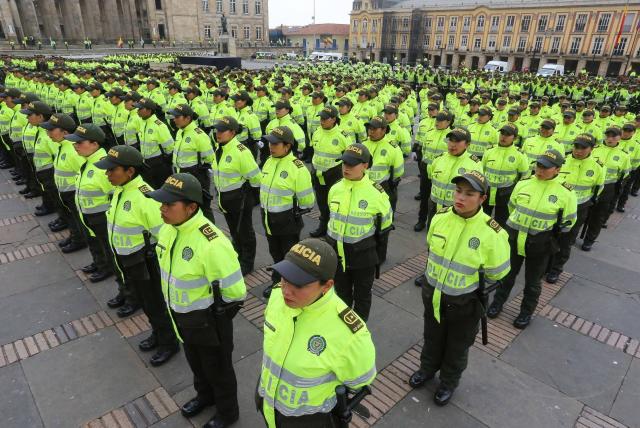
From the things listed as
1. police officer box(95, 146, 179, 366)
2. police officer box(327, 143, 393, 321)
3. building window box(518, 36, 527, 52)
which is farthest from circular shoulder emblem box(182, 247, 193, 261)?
building window box(518, 36, 527, 52)

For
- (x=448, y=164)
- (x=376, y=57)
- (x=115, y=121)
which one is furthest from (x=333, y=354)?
(x=376, y=57)

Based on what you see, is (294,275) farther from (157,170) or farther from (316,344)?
(157,170)

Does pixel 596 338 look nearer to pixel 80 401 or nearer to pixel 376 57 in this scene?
pixel 80 401

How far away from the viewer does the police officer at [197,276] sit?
3014 mm

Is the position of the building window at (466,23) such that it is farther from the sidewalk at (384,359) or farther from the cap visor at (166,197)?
the cap visor at (166,197)

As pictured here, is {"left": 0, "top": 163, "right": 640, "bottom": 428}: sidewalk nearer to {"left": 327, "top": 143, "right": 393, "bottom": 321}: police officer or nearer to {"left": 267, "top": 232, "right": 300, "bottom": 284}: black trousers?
{"left": 267, "top": 232, "right": 300, "bottom": 284}: black trousers

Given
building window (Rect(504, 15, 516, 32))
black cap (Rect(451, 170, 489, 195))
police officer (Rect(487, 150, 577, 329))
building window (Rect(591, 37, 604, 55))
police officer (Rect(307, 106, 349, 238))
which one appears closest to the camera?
black cap (Rect(451, 170, 489, 195))

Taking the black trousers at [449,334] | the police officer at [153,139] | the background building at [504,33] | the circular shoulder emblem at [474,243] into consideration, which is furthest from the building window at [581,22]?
the black trousers at [449,334]

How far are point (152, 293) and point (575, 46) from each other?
59780 mm

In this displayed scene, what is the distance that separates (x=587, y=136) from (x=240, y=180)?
5444 millimetres

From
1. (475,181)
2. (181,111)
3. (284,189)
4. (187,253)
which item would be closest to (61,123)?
(181,111)

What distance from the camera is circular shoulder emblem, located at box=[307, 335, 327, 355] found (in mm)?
2252

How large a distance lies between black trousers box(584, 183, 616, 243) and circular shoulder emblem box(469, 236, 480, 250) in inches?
210

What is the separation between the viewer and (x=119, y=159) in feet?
12.7
